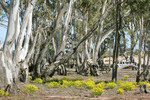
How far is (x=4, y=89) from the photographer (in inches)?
316

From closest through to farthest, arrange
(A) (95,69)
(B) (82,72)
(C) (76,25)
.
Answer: (A) (95,69), (B) (82,72), (C) (76,25)

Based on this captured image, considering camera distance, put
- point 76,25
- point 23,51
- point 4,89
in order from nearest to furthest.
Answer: point 4,89
point 23,51
point 76,25

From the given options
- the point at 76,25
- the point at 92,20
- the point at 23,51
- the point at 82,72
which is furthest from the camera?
the point at 76,25

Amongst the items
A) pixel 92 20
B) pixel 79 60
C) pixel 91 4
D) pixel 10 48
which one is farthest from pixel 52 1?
pixel 10 48

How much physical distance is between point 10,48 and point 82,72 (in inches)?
573

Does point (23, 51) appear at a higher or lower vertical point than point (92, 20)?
lower

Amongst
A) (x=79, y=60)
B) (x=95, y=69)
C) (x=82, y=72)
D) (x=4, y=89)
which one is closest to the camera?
(x=4, y=89)

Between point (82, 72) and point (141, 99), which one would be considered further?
point (82, 72)

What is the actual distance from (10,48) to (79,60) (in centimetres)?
2042

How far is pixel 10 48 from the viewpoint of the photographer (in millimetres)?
8312

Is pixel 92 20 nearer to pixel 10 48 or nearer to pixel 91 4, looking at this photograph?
pixel 91 4

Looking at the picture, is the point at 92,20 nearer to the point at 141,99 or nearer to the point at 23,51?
the point at 23,51

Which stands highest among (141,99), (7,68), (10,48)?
(10,48)

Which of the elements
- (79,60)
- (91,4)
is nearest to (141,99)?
(91,4)
